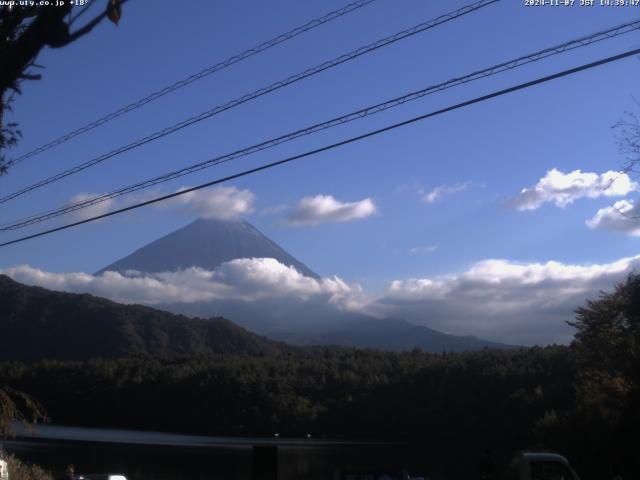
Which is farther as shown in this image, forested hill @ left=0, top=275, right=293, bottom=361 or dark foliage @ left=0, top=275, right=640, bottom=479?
forested hill @ left=0, top=275, right=293, bottom=361

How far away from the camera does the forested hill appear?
102 m

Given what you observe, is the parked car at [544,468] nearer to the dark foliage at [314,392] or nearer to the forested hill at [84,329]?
the dark foliage at [314,392]

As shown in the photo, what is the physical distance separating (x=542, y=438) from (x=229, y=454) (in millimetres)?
31186

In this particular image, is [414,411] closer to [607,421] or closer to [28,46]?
[607,421]

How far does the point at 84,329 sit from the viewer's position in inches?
4318

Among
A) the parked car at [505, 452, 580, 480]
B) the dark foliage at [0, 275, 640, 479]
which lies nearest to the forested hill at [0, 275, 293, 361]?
the dark foliage at [0, 275, 640, 479]

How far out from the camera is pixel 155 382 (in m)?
89.8

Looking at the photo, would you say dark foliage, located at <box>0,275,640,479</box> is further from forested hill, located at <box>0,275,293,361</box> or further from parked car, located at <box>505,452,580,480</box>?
parked car, located at <box>505,452,580,480</box>

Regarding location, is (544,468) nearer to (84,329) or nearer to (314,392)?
(314,392)

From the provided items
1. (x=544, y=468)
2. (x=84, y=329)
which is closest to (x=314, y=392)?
(x=84, y=329)

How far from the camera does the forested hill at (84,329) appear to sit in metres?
102

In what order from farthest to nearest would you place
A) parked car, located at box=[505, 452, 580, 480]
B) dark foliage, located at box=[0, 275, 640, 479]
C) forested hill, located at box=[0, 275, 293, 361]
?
forested hill, located at box=[0, 275, 293, 361] → dark foliage, located at box=[0, 275, 640, 479] → parked car, located at box=[505, 452, 580, 480]

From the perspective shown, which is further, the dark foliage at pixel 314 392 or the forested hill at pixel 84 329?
the forested hill at pixel 84 329

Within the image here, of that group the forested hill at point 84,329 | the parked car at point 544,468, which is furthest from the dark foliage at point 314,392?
the parked car at point 544,468
